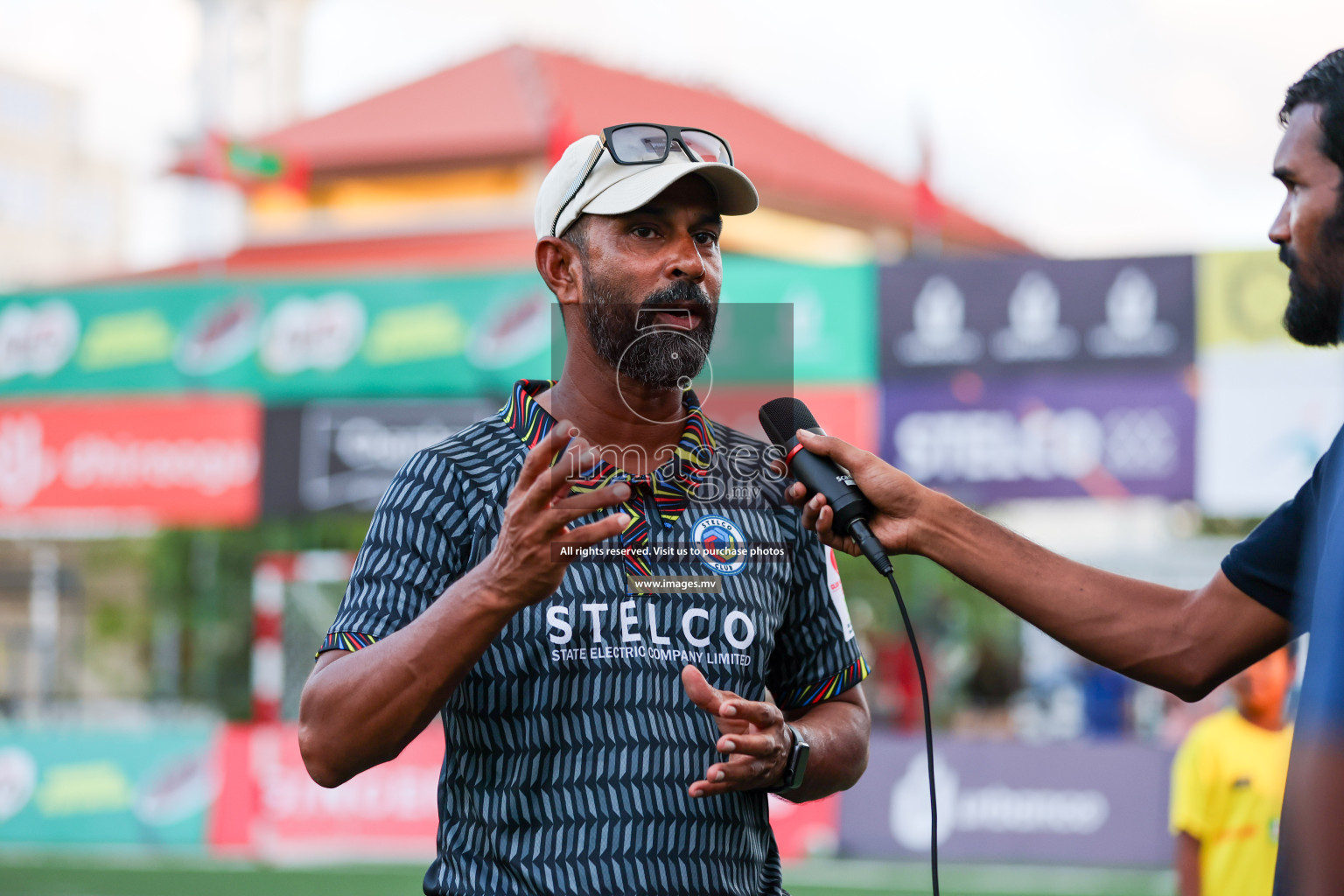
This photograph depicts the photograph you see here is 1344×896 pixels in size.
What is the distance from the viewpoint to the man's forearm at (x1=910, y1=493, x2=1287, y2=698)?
2.53m

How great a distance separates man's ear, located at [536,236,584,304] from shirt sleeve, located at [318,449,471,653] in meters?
0.48

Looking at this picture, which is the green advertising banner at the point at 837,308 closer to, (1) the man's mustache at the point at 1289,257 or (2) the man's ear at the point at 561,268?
(2) the man's ear at the point at 561,268

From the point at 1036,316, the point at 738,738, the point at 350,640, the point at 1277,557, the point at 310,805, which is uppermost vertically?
the point at 1036,316

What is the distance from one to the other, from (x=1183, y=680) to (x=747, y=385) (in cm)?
104


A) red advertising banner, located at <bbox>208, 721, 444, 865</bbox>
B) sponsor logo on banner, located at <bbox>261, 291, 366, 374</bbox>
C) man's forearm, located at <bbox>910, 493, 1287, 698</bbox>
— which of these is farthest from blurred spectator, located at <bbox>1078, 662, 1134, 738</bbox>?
man's forearm, located at <bbox>910, 493, 1287, 698</bbox>

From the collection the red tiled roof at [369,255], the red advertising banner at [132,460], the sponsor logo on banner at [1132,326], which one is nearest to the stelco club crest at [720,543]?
the sponsor logo on banner at [1132,326]

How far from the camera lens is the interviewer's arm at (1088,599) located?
2473 mm

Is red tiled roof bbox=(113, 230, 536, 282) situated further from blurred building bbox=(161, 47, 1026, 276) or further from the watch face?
the watch face

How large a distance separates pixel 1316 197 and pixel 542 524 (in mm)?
1329

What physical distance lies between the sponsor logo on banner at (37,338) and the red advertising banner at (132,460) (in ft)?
1.10

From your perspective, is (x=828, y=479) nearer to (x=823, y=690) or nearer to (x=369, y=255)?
(x=823, y=690)

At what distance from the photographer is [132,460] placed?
1118 centimetres

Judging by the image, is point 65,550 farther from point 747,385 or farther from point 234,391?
point 747,385

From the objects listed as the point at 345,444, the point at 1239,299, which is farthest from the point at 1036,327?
the point at 345,444
